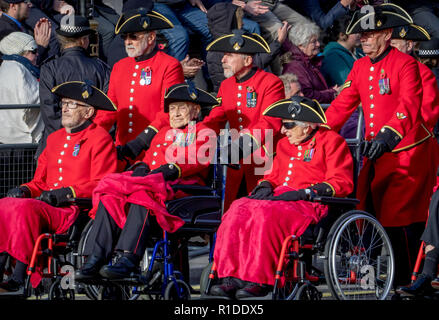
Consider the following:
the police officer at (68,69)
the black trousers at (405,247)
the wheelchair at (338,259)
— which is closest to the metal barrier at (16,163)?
the police officer at (68,69)

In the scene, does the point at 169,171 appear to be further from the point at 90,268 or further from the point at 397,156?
the point at 397,156

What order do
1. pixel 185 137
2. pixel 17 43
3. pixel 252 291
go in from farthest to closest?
pixel 17 43, pixel 185 137, pixel 252 291

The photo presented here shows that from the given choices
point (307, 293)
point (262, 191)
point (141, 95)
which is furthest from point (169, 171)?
point (307, 293)

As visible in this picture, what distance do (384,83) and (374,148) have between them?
0.74m

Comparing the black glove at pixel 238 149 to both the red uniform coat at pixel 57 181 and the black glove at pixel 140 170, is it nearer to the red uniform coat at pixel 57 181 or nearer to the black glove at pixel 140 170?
the black glove at pixel 140 170

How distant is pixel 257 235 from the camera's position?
24.2ft

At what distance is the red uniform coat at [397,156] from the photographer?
8.18 m

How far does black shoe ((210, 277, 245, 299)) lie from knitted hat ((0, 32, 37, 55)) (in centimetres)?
362

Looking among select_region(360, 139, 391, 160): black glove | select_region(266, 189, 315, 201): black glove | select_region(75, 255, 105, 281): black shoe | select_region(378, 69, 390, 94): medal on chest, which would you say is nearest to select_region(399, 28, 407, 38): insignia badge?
select_region(378, 69, 390, 94): medal on chest
